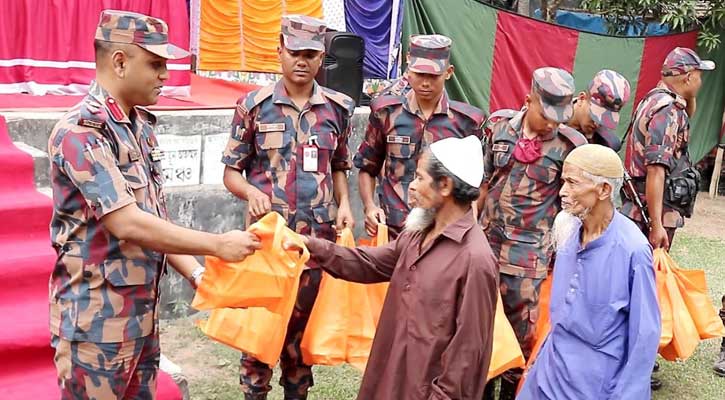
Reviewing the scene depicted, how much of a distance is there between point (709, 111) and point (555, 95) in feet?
32.2

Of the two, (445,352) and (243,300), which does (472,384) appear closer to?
(445,352)

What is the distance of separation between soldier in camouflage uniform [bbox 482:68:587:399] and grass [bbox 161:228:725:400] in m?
1.24

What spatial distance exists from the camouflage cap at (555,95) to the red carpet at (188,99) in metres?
3.19

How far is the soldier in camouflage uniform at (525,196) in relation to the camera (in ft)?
13.6

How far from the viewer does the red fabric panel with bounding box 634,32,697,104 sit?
11562 mm

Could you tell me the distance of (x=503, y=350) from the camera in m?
3.88

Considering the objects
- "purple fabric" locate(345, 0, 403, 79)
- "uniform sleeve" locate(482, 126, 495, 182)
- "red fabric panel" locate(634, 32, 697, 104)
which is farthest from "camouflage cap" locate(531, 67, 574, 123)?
"red fabric panel" locate(634, 32, 697, 104)

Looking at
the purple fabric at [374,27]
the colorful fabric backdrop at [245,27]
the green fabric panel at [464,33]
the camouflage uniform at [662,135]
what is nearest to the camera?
the camouflage uniform at [662,135]

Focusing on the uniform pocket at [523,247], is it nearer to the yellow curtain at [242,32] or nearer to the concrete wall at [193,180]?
the concrete wall at [193,180]

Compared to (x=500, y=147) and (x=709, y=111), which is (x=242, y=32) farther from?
(x=709, y=111)

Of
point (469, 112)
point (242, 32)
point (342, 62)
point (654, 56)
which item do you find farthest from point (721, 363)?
point (654, 56)

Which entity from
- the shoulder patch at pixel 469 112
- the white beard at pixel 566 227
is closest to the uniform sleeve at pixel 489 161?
the shoulder patch at pixel 469 112

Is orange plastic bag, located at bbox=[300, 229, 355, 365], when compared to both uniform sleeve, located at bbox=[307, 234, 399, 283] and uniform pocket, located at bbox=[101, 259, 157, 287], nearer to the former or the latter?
uniform sleeve, located at bbox=[307, 234, 399, 283]

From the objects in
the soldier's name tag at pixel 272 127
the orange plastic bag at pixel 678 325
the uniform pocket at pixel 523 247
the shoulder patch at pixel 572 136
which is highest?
the shoulder patch at pixel 572 136
